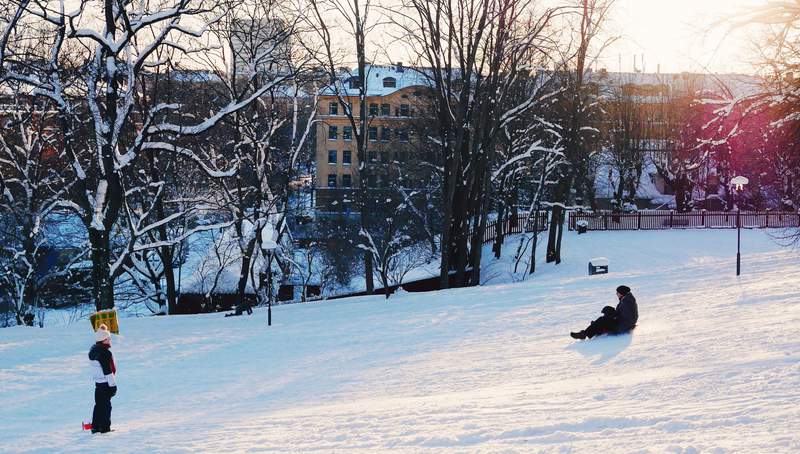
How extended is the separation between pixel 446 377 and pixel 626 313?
3958mm

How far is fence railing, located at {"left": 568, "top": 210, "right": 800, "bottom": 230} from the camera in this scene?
46531 mm

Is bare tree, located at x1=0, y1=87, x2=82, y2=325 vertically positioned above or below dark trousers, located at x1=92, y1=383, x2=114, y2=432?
above

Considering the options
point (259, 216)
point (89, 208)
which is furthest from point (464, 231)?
point (89, 208)

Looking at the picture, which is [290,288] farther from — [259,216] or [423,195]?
[259,216]

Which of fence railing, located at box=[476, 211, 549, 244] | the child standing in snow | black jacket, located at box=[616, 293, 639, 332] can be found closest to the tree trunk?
the child standing in snow

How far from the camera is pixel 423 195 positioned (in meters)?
46.5

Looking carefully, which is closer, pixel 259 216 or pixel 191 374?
pixel 191 374

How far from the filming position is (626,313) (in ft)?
45.8

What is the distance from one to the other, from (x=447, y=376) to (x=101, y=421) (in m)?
5.11

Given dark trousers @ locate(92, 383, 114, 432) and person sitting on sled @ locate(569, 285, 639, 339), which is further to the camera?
person sitting on sled @ locate(569, 285, 639, 339)

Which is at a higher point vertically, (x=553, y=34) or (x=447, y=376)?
(x=553, y=34)

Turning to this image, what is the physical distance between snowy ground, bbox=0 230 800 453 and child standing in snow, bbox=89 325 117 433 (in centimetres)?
22

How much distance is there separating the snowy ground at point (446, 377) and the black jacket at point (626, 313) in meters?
0.31

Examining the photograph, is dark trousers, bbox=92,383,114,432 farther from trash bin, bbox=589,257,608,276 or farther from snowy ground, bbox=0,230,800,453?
trash bin, bbox=589,257,608,276
